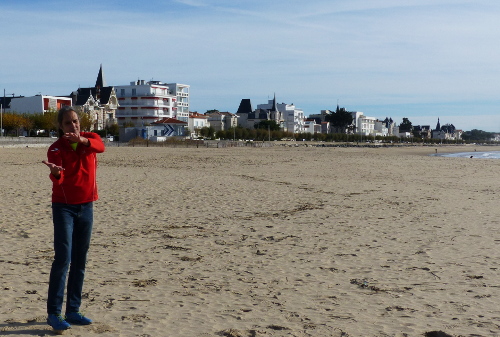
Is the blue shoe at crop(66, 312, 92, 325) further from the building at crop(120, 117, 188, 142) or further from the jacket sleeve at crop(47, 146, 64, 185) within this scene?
the building at crop(120, 117, 188, 142)

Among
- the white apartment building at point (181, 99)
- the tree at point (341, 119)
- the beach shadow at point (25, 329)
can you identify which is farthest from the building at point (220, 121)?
the beach shadow at point (25, 329)

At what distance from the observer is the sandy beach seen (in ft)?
15.7

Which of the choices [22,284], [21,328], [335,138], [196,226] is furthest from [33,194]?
[335,138]

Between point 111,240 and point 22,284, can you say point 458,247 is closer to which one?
point 111,240

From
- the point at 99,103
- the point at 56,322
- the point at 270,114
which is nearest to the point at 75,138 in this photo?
the point at 56,322

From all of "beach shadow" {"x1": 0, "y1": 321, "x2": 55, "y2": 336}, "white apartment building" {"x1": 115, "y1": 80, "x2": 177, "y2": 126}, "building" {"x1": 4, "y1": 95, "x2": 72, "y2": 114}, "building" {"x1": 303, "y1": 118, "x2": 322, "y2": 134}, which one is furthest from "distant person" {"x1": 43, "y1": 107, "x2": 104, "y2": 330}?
"building" {"x1": 303, "y1": 118, "x2": 322, "y2": 134}

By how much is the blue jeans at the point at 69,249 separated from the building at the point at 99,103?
9263 centimetres

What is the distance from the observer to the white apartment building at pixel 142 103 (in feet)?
354

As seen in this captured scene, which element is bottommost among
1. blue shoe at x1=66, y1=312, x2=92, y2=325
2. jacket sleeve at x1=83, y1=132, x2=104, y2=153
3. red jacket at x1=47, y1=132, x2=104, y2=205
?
Result: blue shoe at x1=66, y1=312, x2=92, y2=325

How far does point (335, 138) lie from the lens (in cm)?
13700

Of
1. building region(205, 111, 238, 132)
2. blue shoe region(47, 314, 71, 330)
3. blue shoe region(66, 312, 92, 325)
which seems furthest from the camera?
building region(205, 111, 238, 132)

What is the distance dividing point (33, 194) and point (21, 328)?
9.60m

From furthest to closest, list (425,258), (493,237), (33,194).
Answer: (33,194)
(493,237)
(425,258)

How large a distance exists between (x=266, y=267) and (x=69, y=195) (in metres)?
3.14
